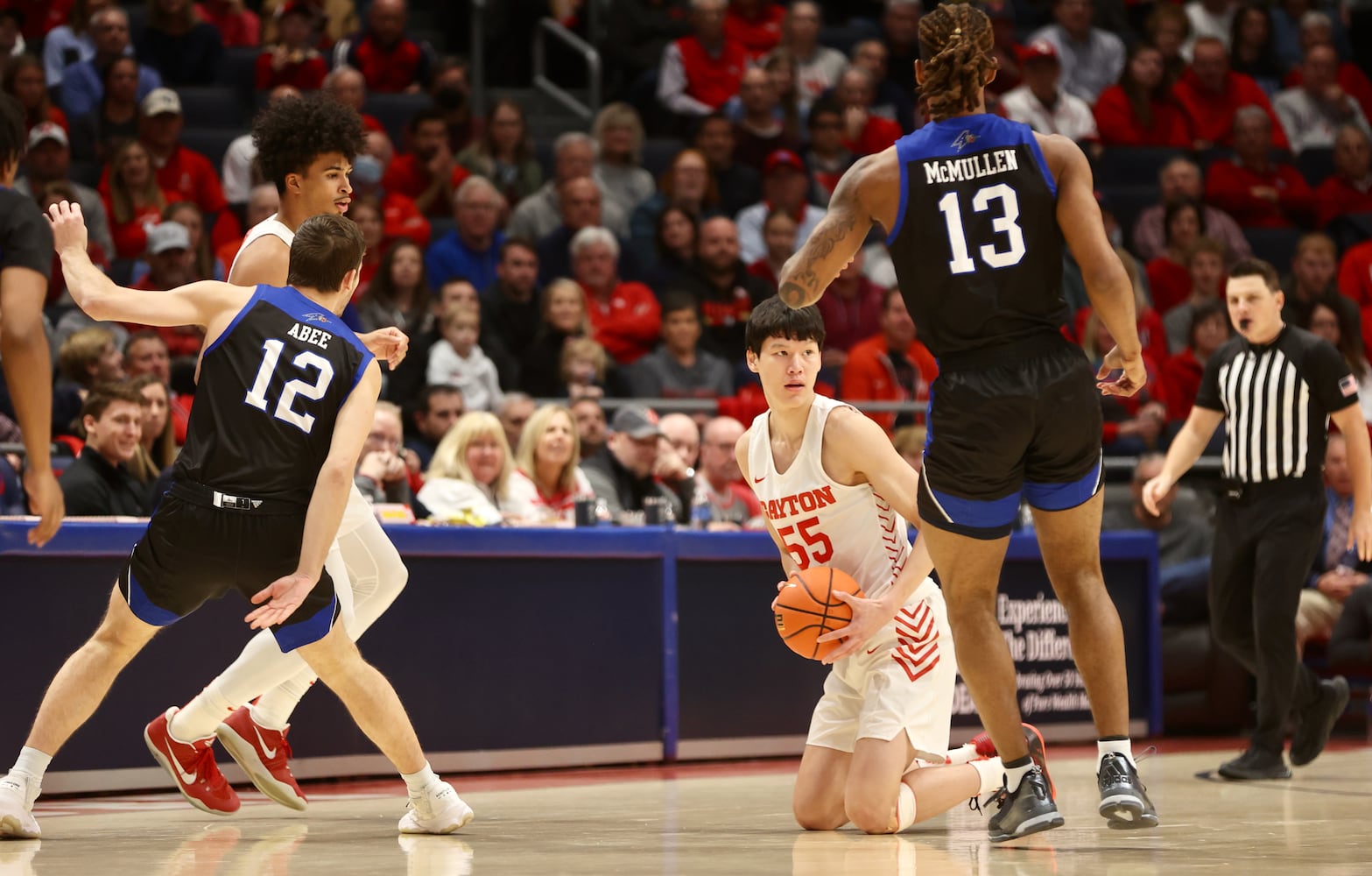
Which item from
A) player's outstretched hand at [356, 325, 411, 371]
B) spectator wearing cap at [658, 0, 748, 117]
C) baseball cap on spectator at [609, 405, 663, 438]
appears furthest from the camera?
spectator wearing cap at [658, 0, 748, 117]

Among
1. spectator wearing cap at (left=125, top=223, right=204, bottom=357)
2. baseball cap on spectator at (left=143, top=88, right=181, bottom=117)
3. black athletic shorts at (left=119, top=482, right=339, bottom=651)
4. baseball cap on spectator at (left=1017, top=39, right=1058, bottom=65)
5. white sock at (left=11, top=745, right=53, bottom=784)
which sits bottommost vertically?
white sock at (left=11, top=745, right=53, bottom=784)

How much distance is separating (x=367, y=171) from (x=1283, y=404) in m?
5.81

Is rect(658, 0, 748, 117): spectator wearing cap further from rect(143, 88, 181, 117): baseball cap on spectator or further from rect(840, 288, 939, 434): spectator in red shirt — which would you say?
rect(143, 88, 181, 117): baseball cap on spectator

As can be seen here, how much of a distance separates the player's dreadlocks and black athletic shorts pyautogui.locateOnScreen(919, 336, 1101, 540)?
676 millimetres

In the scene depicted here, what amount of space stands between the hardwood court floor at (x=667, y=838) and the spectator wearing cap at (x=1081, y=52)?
8.70 m

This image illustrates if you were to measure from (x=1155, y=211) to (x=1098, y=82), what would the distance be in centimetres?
194

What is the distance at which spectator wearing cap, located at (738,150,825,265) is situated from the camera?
12008 millimetres

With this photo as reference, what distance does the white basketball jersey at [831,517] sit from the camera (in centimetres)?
513

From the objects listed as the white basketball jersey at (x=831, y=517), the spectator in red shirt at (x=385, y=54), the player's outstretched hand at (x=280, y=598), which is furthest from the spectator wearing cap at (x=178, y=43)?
the player's outstretched hand at (x=280, y=598)

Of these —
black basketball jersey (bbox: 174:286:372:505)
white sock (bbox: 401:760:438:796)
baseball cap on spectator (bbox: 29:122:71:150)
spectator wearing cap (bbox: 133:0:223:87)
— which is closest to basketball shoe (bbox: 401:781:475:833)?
white sock (bbox: 401:760:438:796)

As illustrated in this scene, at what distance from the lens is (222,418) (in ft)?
15.5

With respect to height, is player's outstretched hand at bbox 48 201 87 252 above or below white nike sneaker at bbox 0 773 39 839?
above

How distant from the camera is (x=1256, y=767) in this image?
22.6 ft

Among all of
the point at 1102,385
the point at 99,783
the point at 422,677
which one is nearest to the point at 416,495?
the point at 422,677
